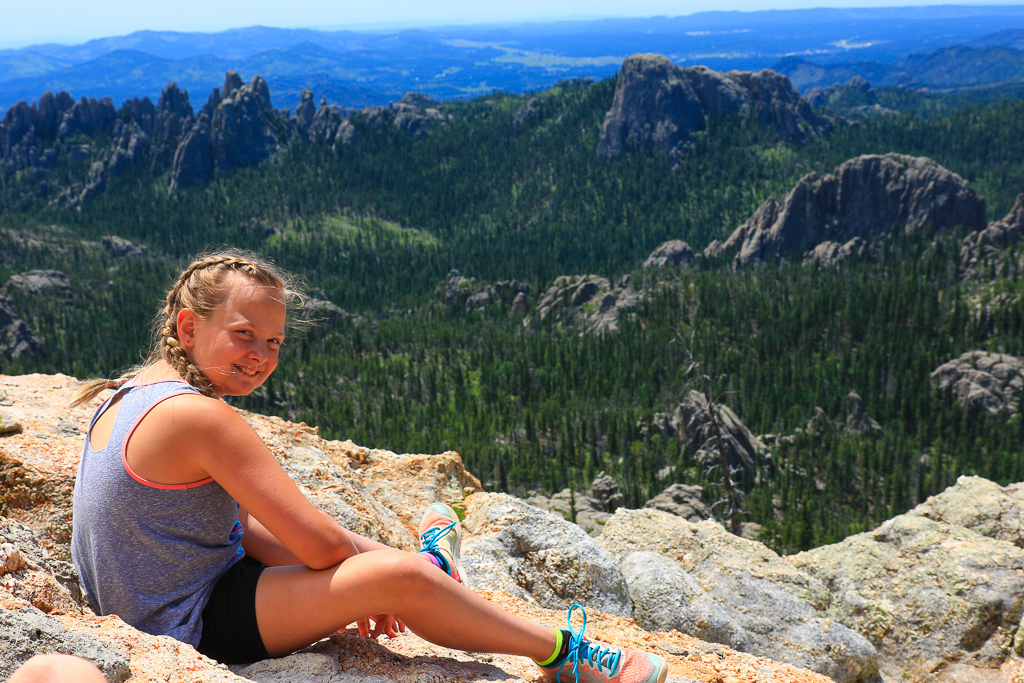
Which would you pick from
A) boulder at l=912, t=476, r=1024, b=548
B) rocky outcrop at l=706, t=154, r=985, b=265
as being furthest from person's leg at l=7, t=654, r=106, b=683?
rocky outcrop at l=706, t=154, r=985, b=265

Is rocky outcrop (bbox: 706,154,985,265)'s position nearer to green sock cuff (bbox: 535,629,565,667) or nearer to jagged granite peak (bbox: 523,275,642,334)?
jagged granite peak (bbox: 523,275,642,334)

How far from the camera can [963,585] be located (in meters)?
11.8

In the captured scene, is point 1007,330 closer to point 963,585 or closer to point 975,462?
point 975,462

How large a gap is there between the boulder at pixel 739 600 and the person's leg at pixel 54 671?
812 centimetres

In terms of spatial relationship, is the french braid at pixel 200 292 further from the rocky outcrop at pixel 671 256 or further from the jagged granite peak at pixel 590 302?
the rocky outcrop at pixel 671 256

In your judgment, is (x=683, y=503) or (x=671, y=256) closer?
(x=683, y=503)

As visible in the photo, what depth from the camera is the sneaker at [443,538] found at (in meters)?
6.34

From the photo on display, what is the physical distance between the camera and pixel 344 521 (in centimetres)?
883

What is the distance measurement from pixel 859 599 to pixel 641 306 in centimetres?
10618

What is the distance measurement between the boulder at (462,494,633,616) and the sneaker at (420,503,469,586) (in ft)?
7.37

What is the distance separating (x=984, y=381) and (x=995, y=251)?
1523 inches

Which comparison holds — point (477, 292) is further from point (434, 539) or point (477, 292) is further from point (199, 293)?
point (199, 293)

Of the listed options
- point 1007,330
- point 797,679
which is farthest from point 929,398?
point 797,679

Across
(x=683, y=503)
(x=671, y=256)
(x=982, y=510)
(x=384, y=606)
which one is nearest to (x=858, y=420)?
(x=683, y=503)
